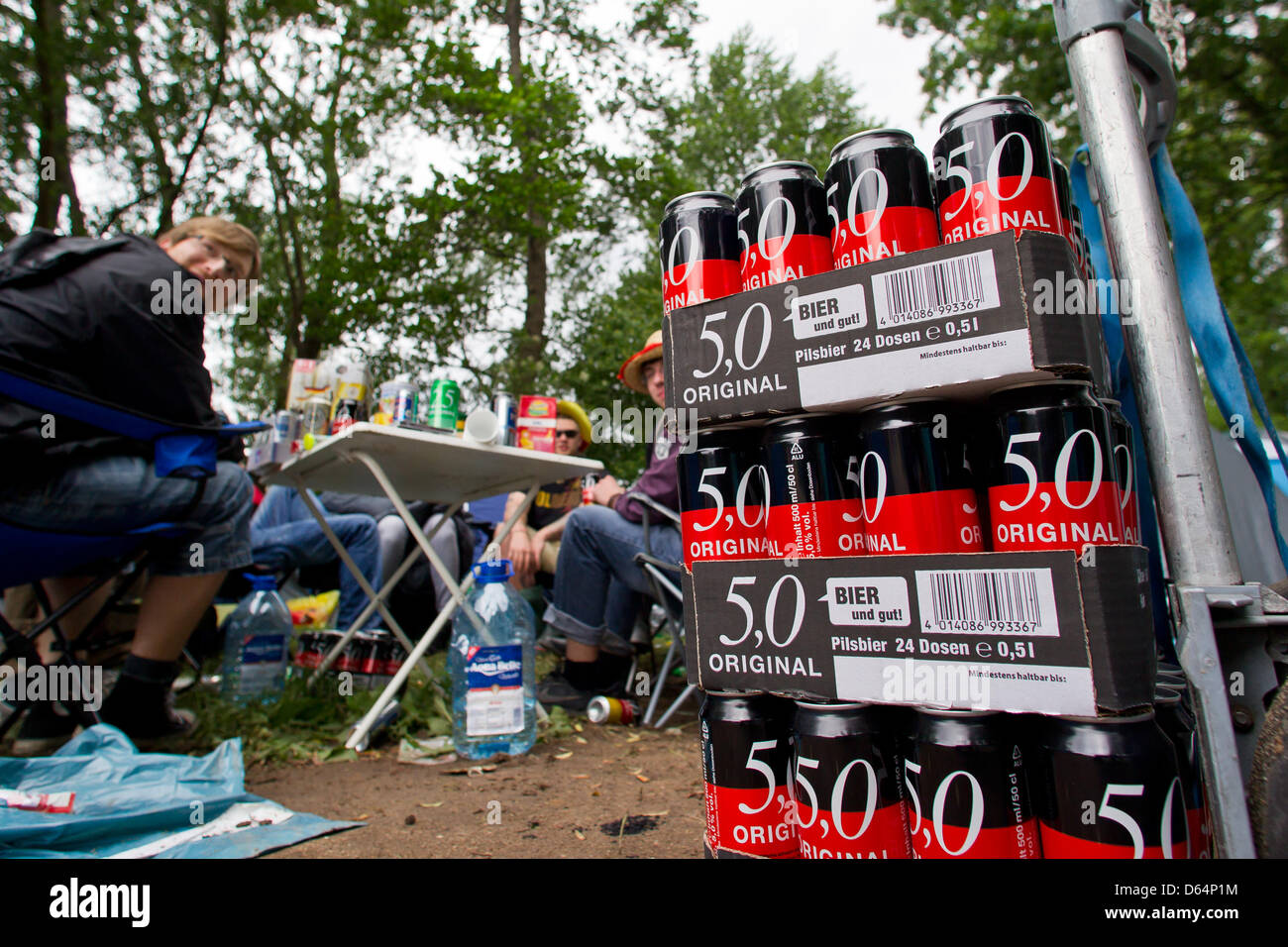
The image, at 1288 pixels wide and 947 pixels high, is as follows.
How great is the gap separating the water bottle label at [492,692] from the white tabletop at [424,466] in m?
0.69

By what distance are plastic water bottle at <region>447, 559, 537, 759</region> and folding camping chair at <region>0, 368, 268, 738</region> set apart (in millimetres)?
988

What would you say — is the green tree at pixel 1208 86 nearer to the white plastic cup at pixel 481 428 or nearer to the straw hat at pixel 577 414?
the straw hat at pixel 577 414

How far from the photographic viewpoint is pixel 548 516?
14.1 feet

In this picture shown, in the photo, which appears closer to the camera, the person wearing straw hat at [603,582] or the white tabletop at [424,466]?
the white tabletop at [424,466]

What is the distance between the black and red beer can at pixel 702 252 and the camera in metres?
1.23

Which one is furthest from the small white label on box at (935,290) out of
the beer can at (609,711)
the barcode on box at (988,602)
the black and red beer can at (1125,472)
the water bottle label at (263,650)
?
the water bottle label at (263,650)

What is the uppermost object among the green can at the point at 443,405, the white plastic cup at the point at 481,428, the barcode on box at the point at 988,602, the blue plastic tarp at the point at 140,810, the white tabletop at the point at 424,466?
the green can at the point at 443,405

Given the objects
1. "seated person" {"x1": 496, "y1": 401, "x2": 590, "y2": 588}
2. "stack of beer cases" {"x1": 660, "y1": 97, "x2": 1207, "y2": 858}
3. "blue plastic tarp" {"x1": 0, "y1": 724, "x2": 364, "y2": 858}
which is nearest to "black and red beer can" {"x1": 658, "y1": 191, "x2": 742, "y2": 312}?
"stack of beer cases" {"x1": 660, "y1": 97, "x2": 1207, "y2": 858}

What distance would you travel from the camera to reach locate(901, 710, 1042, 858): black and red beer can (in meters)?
0.92

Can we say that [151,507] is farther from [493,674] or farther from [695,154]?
[695,154]

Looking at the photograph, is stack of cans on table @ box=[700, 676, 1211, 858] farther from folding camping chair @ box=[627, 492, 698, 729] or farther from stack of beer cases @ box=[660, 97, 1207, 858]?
folding camping chair @ box=[627, 492, 698, 729]

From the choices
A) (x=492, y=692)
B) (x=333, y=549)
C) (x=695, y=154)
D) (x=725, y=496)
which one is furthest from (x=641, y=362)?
(x=695, y=154)
